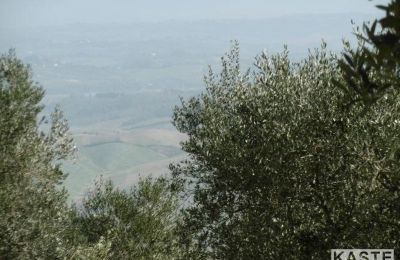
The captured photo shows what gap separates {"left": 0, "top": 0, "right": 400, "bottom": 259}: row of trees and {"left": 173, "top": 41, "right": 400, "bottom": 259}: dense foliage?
0.04m

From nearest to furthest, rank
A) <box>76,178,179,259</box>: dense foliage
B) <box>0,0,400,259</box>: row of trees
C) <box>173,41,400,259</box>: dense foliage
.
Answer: <box>173,41,400,259</box>: dense foliage → <box>0,0,400,259</box>: row of trees → <box>76,178,179,259</box>: dense foliage

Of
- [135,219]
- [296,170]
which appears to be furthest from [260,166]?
[135,219]

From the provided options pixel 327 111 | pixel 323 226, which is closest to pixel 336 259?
pixel 323 226

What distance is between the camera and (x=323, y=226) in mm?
18688

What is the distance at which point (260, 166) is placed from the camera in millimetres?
19672

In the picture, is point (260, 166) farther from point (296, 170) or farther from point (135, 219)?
point (135, 219)

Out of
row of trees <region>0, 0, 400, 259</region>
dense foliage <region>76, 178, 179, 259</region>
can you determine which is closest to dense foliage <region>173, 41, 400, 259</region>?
row of trees <region>0, 0, 400, 259</region>

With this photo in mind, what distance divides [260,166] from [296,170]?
1.50 meters

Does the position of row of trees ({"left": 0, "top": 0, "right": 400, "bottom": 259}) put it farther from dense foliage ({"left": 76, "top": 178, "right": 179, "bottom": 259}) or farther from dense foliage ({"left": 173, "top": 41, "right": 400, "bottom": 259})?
dense foliage ({"left": 76, "top": 178, "right": 179, "bottom": 259})

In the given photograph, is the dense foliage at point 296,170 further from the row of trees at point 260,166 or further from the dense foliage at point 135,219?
the dense foliage at point 135,219

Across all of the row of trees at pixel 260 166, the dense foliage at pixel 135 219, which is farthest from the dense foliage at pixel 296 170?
the dense foliage at pixel 135 219

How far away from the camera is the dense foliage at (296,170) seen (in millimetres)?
17031

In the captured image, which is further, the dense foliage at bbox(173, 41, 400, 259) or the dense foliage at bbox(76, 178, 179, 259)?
the dense foliage at bbox(76, 178, 179, 259)

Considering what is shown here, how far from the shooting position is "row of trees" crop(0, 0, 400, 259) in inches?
677
